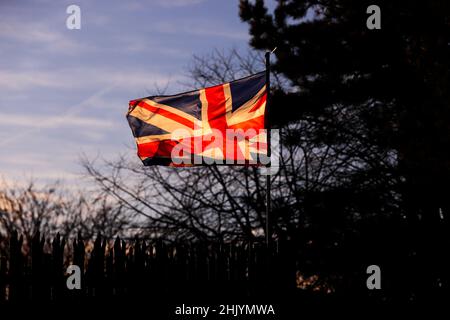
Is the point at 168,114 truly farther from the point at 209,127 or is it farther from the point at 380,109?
the point at 380,109

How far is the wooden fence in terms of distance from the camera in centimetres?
742

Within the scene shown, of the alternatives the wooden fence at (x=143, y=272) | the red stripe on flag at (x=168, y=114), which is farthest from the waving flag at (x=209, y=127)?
the wooden fence at (x=143, y=272)

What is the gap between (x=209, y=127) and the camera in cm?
1013

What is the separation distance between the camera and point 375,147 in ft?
51.0

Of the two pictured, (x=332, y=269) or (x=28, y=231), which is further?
(x=28, y=231)

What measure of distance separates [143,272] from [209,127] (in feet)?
7.75

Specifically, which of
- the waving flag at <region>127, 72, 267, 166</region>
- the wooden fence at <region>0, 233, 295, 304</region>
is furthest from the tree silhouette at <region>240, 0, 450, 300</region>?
the wooden fence at <region>0, 233, 295, 304</region>

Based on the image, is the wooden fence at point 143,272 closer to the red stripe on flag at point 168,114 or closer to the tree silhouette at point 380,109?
the red stripe on flag at point 168,114

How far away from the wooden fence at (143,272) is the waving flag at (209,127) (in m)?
1.23

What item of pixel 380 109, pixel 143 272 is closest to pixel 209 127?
pixel 143 272
